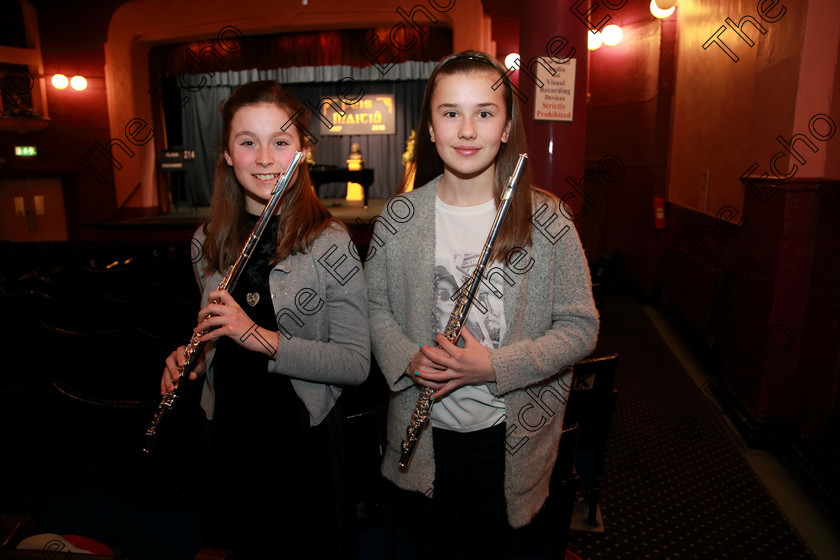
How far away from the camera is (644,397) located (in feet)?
10.8

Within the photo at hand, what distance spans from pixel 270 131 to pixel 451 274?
0.52 m

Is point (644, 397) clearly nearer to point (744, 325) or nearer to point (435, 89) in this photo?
point (744, 325)

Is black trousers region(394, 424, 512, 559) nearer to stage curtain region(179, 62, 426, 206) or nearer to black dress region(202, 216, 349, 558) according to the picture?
black dress region(202, 216, 349, 558)

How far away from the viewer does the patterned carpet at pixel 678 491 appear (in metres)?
1.99

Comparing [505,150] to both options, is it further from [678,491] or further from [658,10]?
[658,10]

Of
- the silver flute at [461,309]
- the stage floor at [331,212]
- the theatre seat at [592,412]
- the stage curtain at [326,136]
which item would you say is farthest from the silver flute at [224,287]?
the stage curtain at [326,136]

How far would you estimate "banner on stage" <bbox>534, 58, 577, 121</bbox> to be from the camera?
277cm

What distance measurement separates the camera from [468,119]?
42.7 inches

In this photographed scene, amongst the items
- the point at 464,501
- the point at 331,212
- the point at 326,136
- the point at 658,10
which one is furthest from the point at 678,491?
the point at 326,136

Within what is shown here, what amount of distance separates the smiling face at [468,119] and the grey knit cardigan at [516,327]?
13 cm

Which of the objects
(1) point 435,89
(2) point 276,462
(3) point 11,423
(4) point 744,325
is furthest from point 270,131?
(4) point 744,325

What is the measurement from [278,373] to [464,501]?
50 centimetres

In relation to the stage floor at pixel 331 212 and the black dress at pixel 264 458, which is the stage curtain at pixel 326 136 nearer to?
the stage floor at pixel 331 212

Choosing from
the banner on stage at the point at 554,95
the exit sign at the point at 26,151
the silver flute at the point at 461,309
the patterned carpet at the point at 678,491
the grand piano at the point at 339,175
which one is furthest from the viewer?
the grand piano at the point at 339,175
